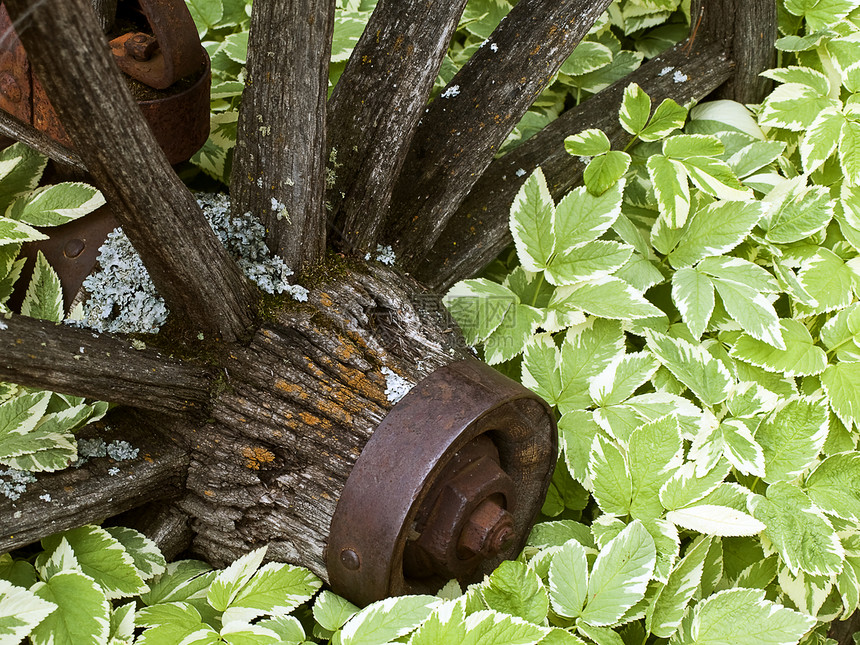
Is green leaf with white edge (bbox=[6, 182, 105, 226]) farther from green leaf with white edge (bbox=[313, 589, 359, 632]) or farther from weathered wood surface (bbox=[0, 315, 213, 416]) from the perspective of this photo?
green leaf with white edge (bbox=[313, 589, 359, 632])

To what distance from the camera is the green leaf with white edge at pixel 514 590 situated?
3.71 ft

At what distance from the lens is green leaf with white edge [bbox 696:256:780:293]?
1414mm

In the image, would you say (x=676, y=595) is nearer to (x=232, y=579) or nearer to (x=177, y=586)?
(x=232, y=579)

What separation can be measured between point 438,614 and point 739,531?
52cm

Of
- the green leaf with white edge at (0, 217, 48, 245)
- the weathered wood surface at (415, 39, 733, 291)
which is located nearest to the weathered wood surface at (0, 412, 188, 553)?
the green leaf with white edge at (0, 217, 48, 245)

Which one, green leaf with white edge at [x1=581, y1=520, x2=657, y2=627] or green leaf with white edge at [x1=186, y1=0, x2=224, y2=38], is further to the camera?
green leaf with white edge at [x1=186, y1=0, x2=224, y2=38]

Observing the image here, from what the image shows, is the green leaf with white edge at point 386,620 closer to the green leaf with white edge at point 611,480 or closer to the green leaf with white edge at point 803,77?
the green leaf with white edge at point 611,480

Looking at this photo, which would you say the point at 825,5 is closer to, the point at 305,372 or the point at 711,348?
the point at 711,348

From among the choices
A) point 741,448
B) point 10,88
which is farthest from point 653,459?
point 10,88

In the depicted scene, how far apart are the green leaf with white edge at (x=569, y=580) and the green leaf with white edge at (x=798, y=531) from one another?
35 centimetres

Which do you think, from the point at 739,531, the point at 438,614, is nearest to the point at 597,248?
the point at 739,531

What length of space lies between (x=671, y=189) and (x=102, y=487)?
1136 millimetres

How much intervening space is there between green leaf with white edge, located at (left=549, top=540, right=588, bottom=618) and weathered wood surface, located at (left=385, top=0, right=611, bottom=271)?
0.60m

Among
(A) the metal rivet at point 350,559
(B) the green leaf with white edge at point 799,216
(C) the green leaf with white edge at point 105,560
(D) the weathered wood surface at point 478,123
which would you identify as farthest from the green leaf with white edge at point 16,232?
(B) the green leaf with white edge at point 799,216
